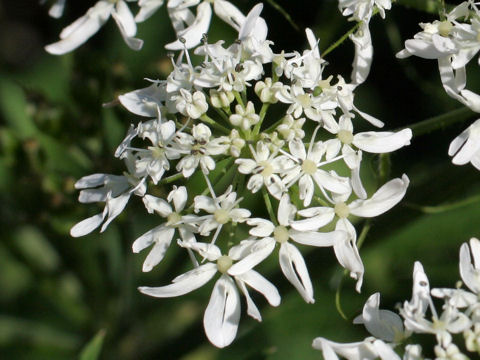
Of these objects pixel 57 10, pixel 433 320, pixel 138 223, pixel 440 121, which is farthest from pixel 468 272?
pixel 138 223

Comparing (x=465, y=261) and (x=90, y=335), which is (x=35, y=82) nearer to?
(x=90, y=335)

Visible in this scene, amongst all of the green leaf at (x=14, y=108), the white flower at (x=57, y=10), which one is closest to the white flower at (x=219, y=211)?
the white flower at (x=57, y=10)

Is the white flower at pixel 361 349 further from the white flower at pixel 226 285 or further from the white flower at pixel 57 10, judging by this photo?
the white flower at pixel 57 10

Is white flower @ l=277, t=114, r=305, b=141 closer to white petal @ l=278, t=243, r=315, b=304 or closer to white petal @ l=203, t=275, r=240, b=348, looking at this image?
white petal @ l=278, t=243, r=315, b=304

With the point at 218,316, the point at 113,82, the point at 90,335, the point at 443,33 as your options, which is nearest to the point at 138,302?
the point at 90,335

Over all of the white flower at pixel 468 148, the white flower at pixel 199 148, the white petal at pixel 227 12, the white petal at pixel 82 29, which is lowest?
the white flower at pixel 468 148

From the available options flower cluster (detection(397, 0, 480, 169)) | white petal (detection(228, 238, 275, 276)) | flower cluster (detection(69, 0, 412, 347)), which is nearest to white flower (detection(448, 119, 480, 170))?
flower cluster (detection(397, 0, 480, 169))
